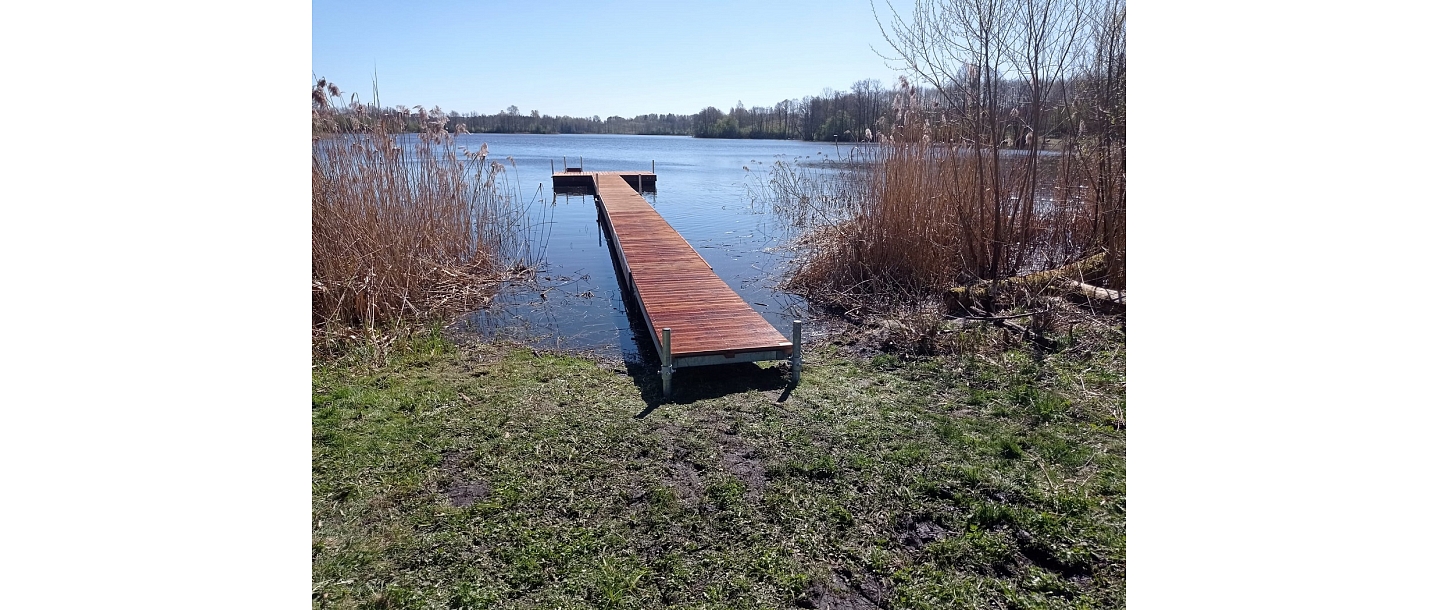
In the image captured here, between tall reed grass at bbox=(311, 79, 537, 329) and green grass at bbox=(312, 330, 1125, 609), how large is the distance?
4.01 feet

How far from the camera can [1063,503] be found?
3.20 m

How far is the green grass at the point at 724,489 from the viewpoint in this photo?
270 cm

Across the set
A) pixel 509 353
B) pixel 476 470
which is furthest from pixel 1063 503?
pixel 509 353

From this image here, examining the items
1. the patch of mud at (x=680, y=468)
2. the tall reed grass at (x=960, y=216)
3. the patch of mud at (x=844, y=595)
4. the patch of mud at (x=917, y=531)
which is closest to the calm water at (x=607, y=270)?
the tall reed grass at (x=960, y=216)

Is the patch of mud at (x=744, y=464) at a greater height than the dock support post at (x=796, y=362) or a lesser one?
lesser

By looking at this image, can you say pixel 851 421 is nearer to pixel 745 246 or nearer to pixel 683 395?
pixel 683 395

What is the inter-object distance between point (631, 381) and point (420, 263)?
326 cm

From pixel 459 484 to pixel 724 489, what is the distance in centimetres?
121

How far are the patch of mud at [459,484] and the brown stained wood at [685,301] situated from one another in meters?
1.60

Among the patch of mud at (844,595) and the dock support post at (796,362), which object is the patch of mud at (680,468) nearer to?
the patch of mud at (844,595)

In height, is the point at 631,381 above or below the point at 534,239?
below

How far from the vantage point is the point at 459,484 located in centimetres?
347

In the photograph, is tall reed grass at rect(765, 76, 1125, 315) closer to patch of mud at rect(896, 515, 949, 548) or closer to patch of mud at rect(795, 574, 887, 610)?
patch of mud at rect(896, 515, 949, 548)

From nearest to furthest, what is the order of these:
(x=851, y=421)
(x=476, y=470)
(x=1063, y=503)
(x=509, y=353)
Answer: (x=1063, y=503) → (x=476, y=470) → (x=851, y=421) → (x=509, y=353)
